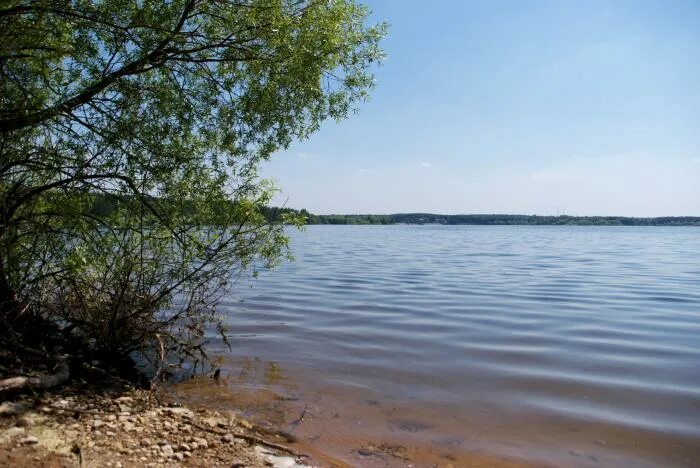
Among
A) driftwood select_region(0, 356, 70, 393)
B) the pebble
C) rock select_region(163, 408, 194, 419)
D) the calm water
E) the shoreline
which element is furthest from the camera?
the calm water

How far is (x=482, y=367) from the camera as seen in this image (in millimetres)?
10266

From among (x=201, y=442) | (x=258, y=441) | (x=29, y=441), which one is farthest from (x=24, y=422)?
(x=258, y=441)

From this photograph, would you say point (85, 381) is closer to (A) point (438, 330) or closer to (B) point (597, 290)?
(A) point (438, 330)

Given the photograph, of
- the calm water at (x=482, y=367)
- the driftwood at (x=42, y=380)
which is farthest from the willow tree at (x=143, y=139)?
the calm water at (x=482, y=367)

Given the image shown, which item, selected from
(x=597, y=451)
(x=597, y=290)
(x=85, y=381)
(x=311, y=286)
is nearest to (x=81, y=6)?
(x=85, y=381)

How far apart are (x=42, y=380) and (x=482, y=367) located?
726 centimetres

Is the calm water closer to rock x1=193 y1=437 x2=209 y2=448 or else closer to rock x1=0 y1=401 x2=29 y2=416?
rock x1=193 y1=437 x2=209 y2=448

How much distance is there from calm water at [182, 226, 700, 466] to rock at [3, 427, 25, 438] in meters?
3.12

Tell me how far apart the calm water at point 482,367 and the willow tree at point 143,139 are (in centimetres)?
256

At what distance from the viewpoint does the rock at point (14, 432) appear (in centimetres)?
516

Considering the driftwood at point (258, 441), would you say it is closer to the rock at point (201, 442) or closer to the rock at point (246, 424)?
the rock at point (201, 442)

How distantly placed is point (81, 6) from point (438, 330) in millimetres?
10095

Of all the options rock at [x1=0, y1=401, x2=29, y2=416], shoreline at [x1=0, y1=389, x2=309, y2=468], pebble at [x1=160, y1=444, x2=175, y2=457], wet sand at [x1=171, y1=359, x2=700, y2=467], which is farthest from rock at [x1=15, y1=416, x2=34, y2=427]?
wet sand at [x1=171, y1=359, x2=700, y2=467]

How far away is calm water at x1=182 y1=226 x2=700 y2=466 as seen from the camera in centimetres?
705
